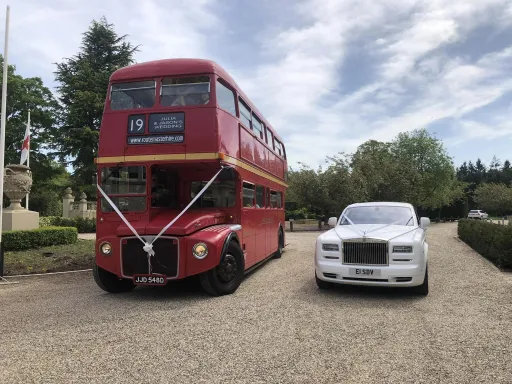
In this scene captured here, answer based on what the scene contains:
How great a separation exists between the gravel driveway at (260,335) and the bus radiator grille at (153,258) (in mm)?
576

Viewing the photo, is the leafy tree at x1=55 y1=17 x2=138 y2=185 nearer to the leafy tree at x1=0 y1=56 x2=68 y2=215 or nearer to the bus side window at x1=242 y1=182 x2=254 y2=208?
the leafy tree at x1=0 y1=56 x2=68 y2=215

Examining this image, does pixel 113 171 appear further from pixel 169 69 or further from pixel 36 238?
pixel 36 238

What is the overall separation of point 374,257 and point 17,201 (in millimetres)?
14225

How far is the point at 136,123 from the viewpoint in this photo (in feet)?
25.2

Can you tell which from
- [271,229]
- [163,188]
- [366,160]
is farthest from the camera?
[366,160]

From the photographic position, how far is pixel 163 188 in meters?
8.32

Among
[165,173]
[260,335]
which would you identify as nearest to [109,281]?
[165,173]

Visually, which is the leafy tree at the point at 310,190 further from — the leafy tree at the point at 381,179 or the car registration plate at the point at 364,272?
the car registration plate at the point at 364,272

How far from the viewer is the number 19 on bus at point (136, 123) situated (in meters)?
7.65

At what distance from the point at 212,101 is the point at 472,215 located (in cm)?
5871

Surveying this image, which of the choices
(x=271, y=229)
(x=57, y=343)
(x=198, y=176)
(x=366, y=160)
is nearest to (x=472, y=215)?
(x=366, y=160)

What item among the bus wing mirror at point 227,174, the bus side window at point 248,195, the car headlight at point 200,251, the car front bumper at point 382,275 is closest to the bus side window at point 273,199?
the bus side window at point 248,195

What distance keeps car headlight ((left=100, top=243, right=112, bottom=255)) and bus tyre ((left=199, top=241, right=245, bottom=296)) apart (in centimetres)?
172

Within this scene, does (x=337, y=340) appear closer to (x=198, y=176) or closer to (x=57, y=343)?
(x=57, y=343)
